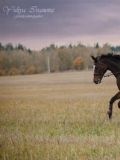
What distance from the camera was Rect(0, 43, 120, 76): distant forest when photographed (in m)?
7.29

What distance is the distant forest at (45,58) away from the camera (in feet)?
23.9

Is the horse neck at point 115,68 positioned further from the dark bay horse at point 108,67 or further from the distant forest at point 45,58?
the distant forest at point 45,58

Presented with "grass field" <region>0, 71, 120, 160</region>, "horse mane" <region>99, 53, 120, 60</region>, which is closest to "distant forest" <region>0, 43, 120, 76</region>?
"grass field" <region>0, 71, 120, 160</region>

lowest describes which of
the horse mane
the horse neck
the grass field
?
the grass field

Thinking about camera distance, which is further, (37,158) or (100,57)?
(100,57)

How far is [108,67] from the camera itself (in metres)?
8.13

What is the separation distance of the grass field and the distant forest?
0.07 m

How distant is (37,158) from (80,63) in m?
1.10

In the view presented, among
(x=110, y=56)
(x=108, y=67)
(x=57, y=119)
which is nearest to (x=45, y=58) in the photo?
(x=57, y=119)

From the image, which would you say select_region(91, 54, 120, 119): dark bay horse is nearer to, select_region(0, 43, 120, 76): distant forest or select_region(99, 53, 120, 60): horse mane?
select_region(99, 53, 120, 60): horse mane

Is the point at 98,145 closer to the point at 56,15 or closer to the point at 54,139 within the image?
the point at 54,139

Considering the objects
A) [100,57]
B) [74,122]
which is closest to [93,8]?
[100,57]

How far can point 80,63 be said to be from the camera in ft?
24.4

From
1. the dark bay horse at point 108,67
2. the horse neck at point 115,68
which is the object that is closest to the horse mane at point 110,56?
the dark bay horse at point 108,67
